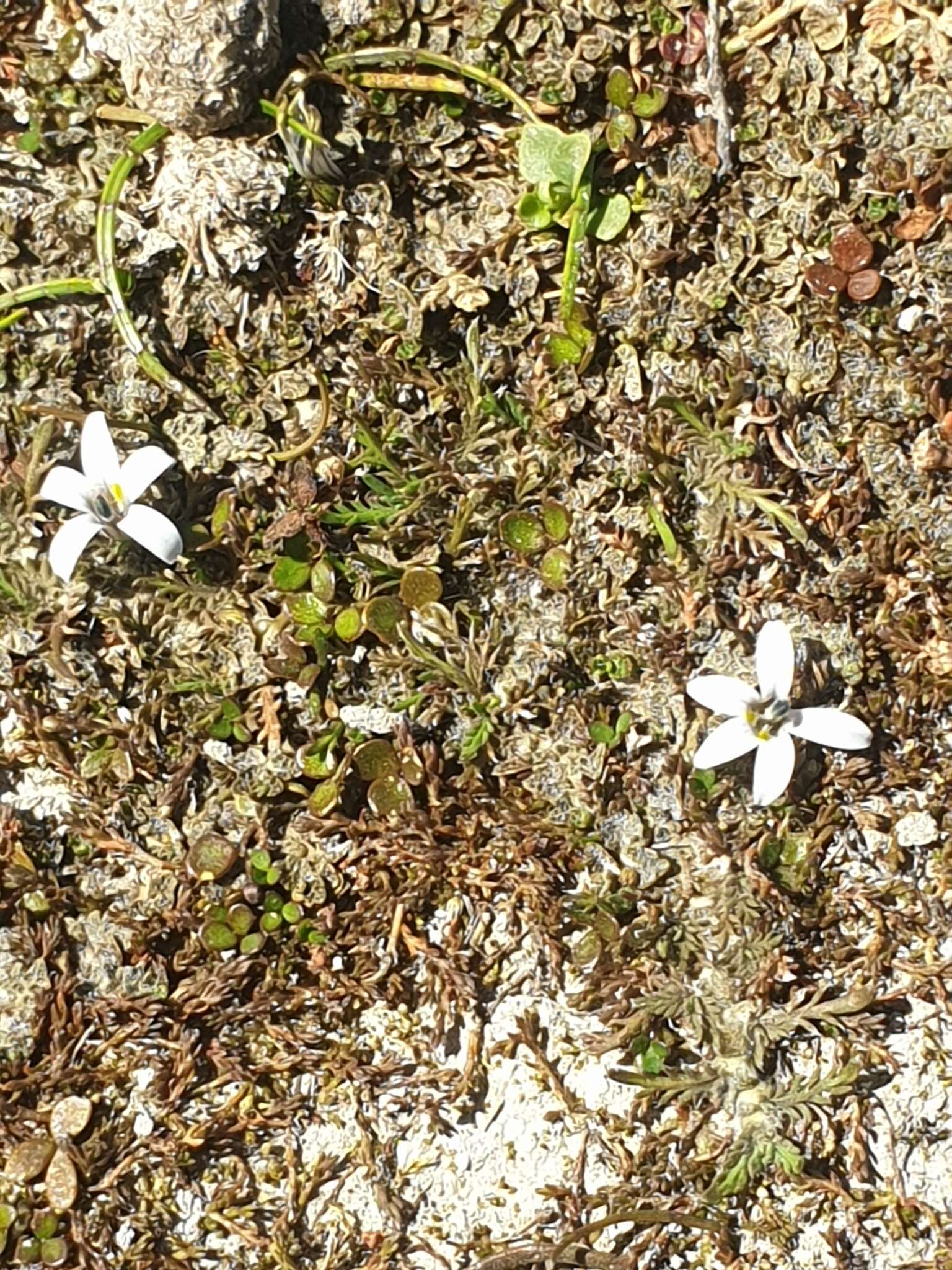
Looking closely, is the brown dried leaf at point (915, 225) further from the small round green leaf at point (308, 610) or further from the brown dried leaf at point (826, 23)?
the small round green leaf at point (308, 610)

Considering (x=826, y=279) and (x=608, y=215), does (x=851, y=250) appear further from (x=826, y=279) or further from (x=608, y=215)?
(x=608, y=215)

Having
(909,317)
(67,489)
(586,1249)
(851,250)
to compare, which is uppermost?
(851,250)

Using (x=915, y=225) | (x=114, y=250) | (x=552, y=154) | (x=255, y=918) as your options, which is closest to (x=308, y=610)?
(x=255, y=918)

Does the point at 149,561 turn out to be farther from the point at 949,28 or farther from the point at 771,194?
the point at 949,28

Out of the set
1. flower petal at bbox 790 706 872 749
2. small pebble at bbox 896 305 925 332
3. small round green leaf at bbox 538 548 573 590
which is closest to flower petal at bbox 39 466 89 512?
small round green leaf at bbox 538 548 573 590

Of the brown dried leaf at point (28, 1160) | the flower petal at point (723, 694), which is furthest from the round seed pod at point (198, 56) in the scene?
the brown dried leaf at point (28, 1160)

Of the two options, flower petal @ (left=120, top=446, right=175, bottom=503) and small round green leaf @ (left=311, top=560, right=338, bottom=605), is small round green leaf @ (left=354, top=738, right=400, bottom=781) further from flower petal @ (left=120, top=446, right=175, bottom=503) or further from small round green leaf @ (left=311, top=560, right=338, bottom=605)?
flower petal @ (left=120, top=446, right=175, bottom=503)
